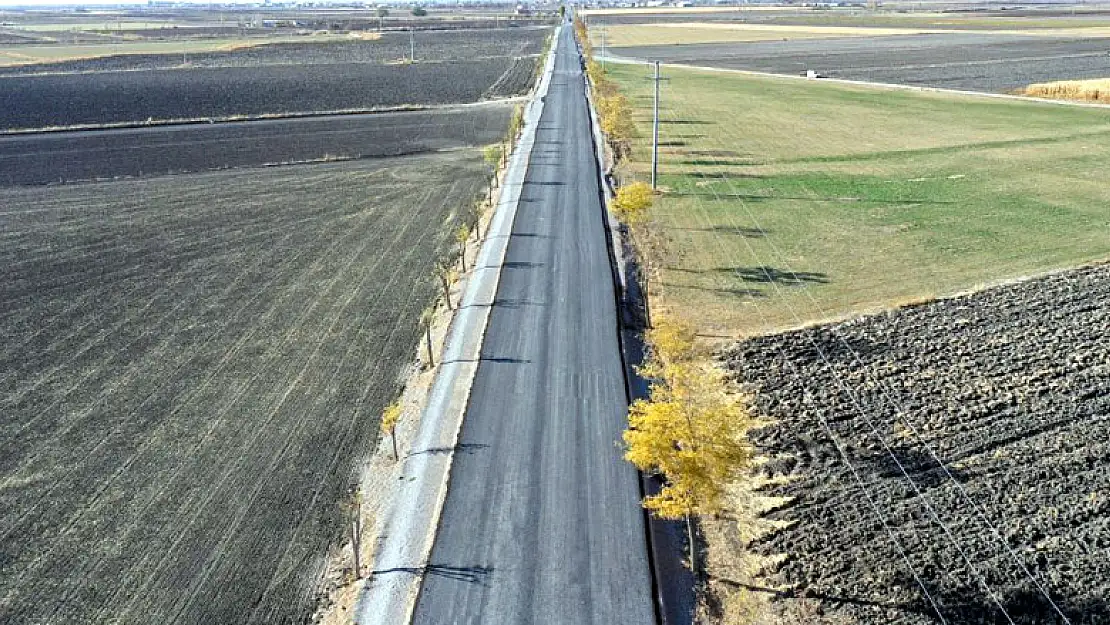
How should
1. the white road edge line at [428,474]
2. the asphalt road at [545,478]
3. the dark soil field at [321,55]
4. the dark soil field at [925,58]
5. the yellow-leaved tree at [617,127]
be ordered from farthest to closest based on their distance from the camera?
the dark soil field at [321,55] < the dark soil field at [925,58] < the yellow-leaved tree at [617,127] < the white road edge line at [428,474] < the asphalt road at [545,478]

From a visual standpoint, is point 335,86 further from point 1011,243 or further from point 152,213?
point 1011,243

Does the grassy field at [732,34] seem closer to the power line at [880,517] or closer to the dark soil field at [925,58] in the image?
the dark soil field at [925,58]

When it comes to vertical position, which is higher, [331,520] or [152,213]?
[152,213]

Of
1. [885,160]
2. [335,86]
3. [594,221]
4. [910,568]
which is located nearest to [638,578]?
[910,568]

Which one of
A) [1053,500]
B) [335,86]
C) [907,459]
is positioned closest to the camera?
[1053,500]

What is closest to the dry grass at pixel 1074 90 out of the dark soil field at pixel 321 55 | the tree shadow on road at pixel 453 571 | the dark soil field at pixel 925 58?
the dark soil field at pixel 925 58

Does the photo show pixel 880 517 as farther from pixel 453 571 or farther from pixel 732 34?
pixel 732 34

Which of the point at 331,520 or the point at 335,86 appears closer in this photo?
the point at 331,520
